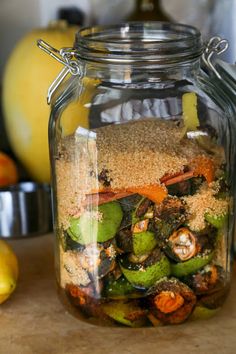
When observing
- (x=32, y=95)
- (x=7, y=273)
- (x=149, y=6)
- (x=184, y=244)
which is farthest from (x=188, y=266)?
(x=149, y=6)

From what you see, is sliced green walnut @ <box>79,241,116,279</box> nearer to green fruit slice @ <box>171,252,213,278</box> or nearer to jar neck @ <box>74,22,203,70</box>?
green fruit slice @ <box>171,252,213,278</box>

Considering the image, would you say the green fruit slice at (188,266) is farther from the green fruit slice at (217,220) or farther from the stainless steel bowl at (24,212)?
the stainless steel bowl at (24,212)

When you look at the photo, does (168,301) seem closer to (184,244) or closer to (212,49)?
(184,244)

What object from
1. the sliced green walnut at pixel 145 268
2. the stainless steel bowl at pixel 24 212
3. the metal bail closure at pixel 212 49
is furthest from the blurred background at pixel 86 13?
the sliced green walnut at pixel 145 268

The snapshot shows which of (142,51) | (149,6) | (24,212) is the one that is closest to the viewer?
(142,51)

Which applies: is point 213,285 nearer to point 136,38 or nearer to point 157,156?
point 157,156
